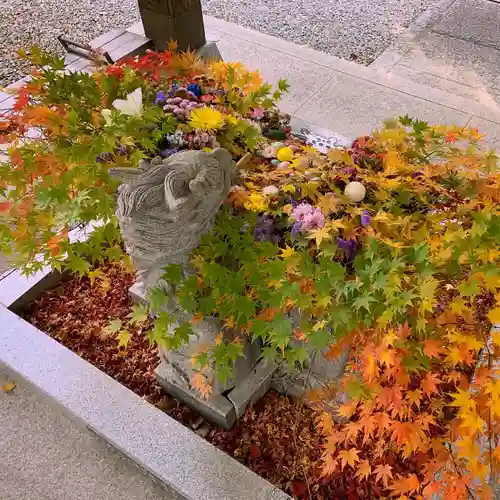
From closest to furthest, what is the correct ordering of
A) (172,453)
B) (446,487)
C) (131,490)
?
(446,487), (172,453), (131,490)

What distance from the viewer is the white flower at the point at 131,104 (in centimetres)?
290

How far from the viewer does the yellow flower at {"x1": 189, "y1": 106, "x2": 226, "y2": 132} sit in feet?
9.37

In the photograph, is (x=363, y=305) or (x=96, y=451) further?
(x=96, y=451)

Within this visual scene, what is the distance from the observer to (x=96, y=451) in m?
3.37

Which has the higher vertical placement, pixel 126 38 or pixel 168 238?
pixel 168 238

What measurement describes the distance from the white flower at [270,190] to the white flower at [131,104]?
0.84 meters

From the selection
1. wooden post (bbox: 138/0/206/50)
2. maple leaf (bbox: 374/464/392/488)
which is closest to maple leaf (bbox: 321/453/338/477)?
maple leaf (bbox: 374/464/392/488)

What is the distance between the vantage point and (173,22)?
534 cm

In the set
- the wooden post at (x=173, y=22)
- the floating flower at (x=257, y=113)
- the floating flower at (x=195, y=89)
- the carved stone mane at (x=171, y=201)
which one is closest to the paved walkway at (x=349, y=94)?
the wooden post at (x=173, y=22)

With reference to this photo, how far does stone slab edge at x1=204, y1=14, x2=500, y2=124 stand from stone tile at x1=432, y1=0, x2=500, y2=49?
168cm

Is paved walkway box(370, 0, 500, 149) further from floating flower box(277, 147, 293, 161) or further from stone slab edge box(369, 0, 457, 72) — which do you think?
floating flower box(277, 147, 293, 161)

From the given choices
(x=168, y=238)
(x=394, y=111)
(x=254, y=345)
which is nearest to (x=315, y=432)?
(x=254, y=345)

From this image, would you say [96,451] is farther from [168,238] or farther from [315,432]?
[168,238]

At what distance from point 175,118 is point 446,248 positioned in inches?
65.9
